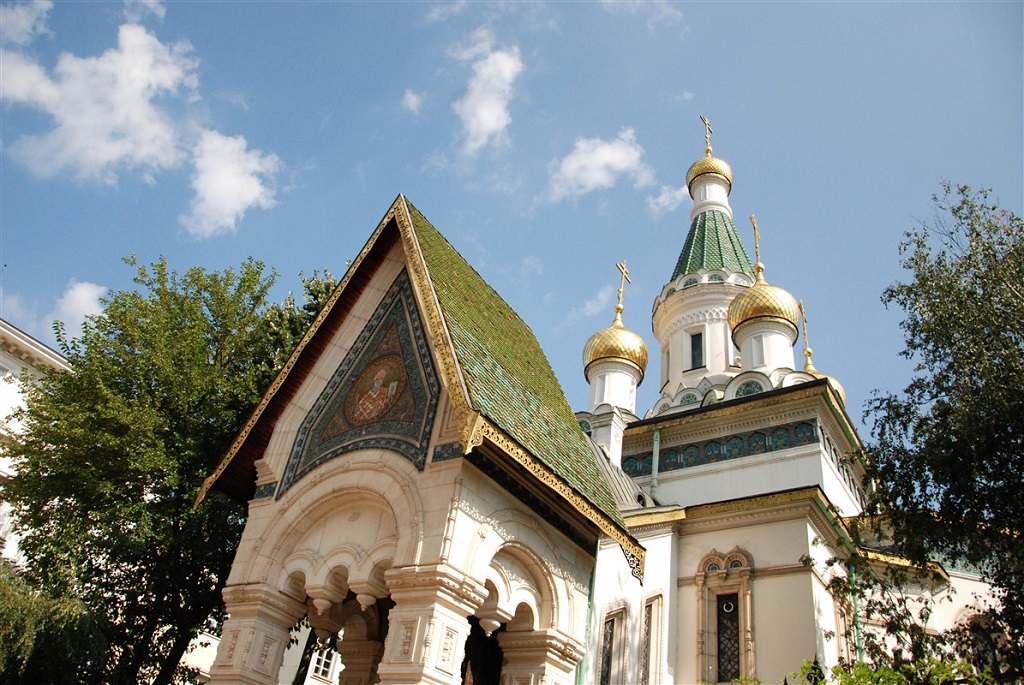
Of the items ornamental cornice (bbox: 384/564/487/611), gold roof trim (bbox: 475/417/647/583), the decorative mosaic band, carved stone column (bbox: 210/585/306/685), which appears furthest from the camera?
the decorative mosaic band

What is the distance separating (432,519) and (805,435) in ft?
37.0

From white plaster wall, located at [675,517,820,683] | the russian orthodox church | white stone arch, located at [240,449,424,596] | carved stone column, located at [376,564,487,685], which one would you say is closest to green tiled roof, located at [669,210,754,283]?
the russian orthodox church

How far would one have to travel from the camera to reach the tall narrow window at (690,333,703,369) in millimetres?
24475

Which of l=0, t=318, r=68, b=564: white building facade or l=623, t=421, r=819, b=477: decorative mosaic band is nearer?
l=623, t=421, r=819, b=477: decorative mosaic band

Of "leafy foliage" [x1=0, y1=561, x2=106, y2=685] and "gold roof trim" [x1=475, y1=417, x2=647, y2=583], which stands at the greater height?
"gold roof trim" [x1=475, y1=417, x2=647, y2=583]

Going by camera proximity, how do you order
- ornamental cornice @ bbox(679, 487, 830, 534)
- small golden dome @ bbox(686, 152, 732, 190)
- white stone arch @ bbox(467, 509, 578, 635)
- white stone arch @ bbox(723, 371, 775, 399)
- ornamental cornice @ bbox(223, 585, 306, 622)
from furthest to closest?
1. small golden dome @ bbox(686, 152, 732, 190)
2. white stone arch @ bbox(723, 371, 775, 399)
3. ornamental cornice @ bbox(679, 487, 830, 534)
4. ornamental cornice @ bbox(223, 585, 306, 622)
5. white stone arch @ bbox(467, 509, 578, 635)

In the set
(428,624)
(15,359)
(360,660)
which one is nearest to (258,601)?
(360,660)

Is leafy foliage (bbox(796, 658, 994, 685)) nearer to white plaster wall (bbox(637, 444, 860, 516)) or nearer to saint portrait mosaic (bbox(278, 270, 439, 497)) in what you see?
saint portrait mosaic (bbox(278, 270, 439, 497))

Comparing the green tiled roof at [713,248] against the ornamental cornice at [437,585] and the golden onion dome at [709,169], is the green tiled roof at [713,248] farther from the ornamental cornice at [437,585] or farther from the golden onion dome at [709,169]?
the ornamental cornice at [437,585]

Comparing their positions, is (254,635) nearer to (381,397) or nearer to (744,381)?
(381,397)

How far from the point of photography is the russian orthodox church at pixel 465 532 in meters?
7.53

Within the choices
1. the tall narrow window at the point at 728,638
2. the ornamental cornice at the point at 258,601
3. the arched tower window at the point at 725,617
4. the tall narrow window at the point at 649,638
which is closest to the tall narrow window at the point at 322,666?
the tall narrow window at the point at 649,638

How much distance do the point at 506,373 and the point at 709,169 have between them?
80.6 ft

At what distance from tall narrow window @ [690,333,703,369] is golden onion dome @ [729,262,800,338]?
300 centimetres
